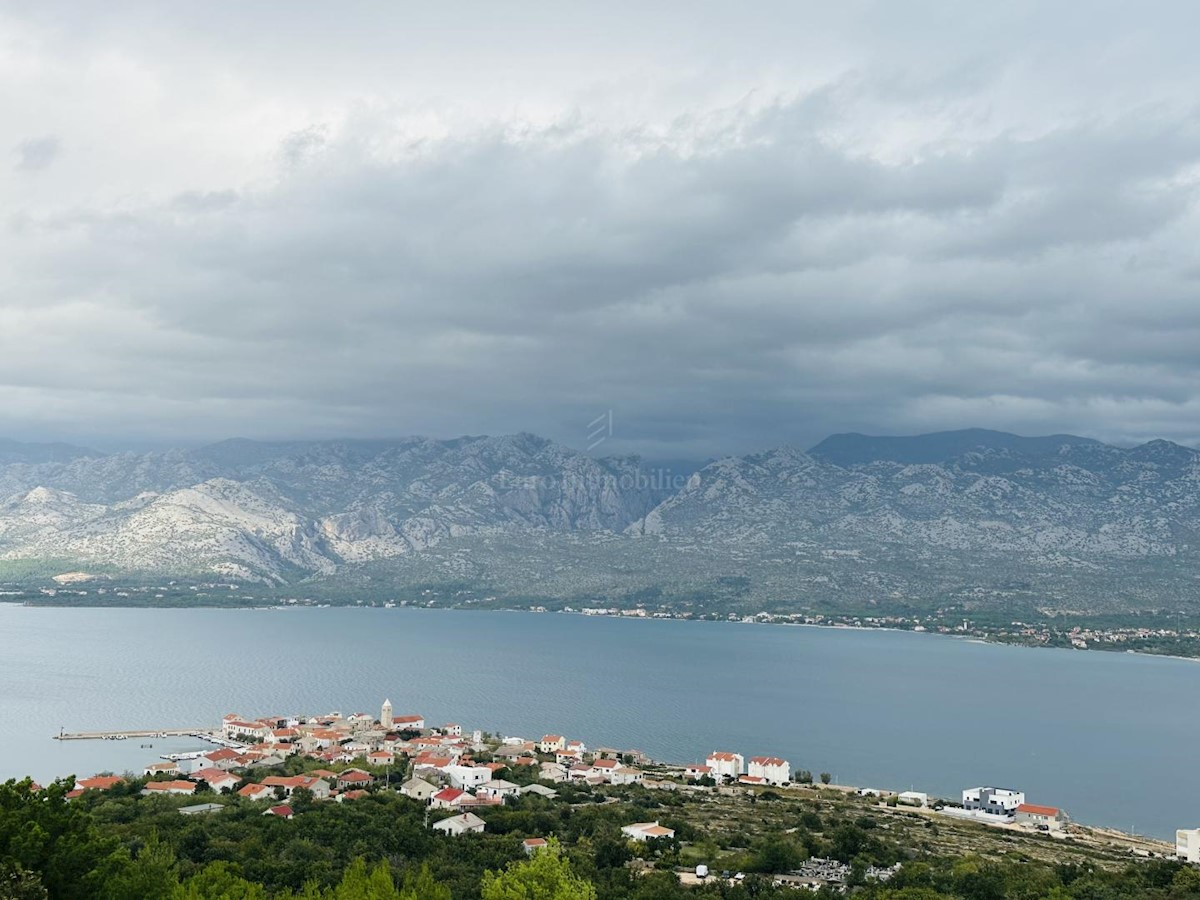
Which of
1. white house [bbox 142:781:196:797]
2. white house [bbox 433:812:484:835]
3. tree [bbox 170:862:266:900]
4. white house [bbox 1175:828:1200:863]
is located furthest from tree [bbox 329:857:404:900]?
white house [bbox 1175:828:1200:863]

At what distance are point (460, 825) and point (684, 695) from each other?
6142cm

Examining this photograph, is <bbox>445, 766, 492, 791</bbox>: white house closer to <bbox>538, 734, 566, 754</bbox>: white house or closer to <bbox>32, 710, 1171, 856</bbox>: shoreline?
<bbox>32, 710, 1171, 856</bbox>: shoreline

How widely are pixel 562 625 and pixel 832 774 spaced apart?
11317 cm

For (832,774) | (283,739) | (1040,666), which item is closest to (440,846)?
(283,739)

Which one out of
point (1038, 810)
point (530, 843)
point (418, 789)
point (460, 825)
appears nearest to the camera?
point (530, 843)

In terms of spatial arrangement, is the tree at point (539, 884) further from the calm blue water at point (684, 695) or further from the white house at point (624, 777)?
the calm blue water at point (684, 695)

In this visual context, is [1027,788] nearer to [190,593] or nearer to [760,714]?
[760,714]

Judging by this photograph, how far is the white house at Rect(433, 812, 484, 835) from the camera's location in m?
38.9

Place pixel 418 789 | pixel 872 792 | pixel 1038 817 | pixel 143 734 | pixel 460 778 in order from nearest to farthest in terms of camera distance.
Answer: pixel 418 789
pixel 1038 817
pixel 460 778
pixel 872 792
pixel 143 734

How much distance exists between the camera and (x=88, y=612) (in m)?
167

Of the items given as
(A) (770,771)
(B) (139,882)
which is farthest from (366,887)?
(A) (770,771)

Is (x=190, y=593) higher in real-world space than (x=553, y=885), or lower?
lower

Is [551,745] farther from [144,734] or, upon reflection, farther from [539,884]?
[539,884]

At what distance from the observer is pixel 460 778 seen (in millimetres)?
51281
